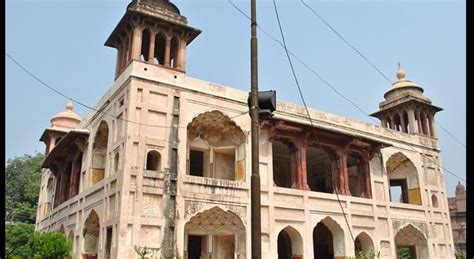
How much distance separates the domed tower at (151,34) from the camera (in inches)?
670

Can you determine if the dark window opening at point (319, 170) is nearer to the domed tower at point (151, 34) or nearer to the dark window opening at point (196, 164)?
the dark window opening at point (196, 164)

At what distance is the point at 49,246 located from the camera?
1514cm

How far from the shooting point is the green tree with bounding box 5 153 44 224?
38688 millimetres

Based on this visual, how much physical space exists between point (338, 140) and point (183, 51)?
8.17m

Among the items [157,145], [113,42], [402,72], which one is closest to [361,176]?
[402,72]

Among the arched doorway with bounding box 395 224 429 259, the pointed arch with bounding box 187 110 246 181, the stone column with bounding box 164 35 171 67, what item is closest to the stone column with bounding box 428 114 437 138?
the arched doorway with bounding box 395 224 429 259

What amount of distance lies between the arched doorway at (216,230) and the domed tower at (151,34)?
5.86 m

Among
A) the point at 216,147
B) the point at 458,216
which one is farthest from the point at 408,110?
the point at 458,216

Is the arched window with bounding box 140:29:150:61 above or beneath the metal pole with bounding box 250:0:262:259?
above

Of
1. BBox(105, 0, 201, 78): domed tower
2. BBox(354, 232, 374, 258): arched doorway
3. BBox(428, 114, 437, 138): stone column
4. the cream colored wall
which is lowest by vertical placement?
BBox(354, 232, 374, 258): arched doorway

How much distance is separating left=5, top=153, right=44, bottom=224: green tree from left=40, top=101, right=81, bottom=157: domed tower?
1541 cm

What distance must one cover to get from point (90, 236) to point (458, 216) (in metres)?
36.4

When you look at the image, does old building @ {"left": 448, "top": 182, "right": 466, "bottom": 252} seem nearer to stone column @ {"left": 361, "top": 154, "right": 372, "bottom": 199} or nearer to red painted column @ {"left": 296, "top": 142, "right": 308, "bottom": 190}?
stone column @ {"left": 361, "top": 154, "right": 372, "bottom": 199}
